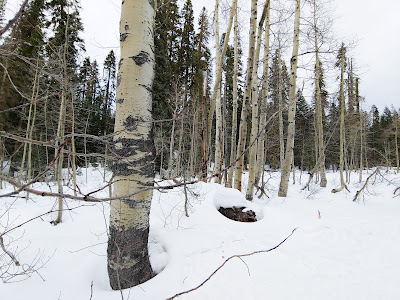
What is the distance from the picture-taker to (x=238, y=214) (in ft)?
14.3

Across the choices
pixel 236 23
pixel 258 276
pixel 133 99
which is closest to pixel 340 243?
pixel 258 276

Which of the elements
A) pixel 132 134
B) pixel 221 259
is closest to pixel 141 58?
pixel 132 134

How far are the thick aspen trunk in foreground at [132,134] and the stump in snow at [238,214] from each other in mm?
2723

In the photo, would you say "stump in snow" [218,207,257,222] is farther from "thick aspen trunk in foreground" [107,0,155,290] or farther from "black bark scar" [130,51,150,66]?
"black bark scar" [130,51,150,66]

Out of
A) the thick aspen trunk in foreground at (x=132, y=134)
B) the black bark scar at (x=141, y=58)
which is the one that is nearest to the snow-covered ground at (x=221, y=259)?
the thick aspen trunk in foreground at (x=132, y=134)

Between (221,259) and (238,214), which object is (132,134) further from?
(238,214)

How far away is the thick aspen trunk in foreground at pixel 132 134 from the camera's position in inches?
71.4

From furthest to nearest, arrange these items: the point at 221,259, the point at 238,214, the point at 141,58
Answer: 1. the point at 238,214
2. the point at 221,259
3. the point at 141,58

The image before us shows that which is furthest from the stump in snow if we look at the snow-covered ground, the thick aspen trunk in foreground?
the thick aspen trunk in foreground

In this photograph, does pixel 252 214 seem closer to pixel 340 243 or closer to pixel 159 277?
pixel 340 243

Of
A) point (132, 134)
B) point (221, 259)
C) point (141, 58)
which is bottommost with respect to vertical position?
point (221, 259)

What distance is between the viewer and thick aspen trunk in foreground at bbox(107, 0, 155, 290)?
5.95 feet

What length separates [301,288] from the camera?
2.15 m

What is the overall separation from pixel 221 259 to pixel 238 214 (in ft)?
6.42
